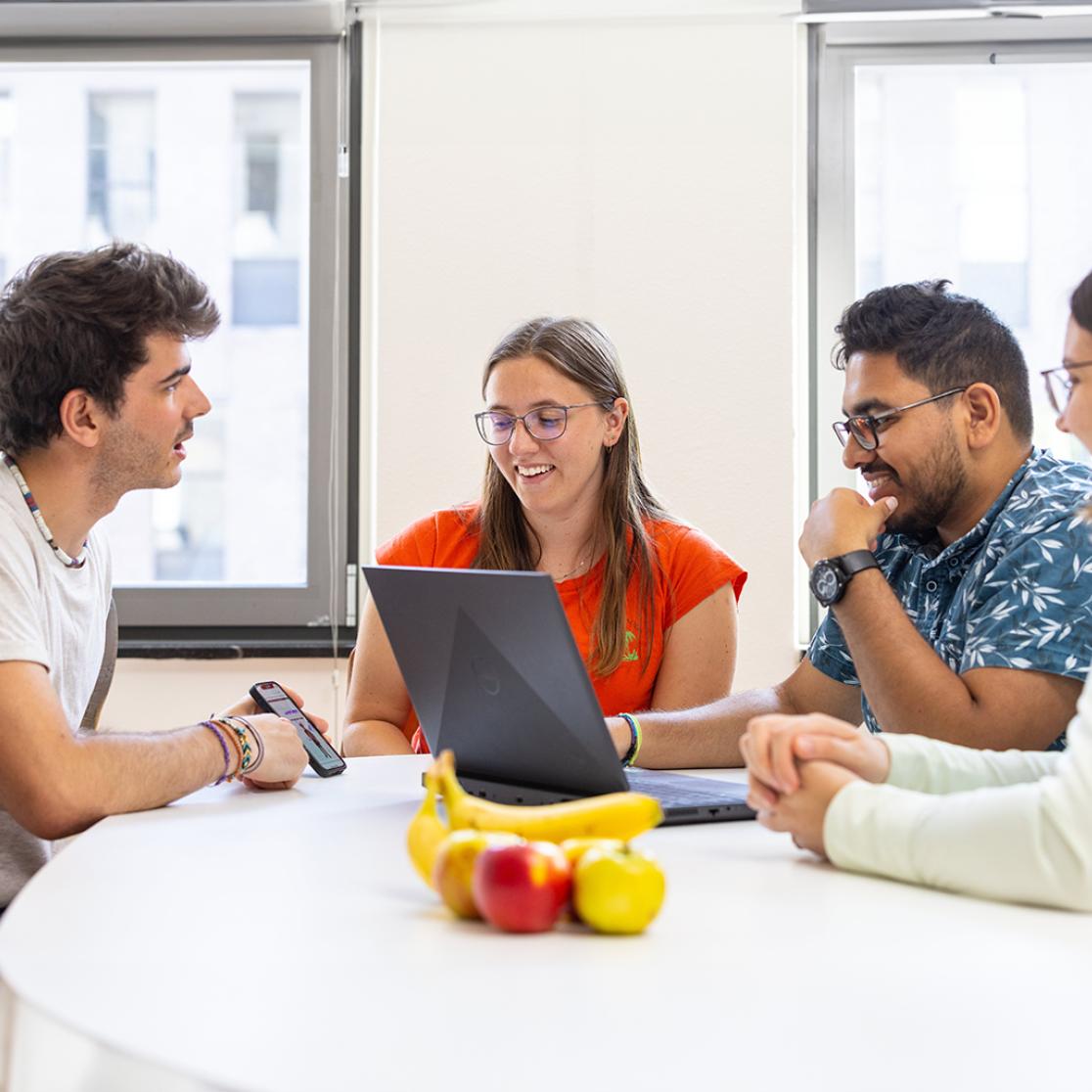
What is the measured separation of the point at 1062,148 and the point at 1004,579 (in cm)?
216

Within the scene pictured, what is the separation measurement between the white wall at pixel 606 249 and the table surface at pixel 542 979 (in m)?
2.02

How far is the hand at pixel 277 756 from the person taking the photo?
155cm

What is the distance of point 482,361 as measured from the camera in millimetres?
3227

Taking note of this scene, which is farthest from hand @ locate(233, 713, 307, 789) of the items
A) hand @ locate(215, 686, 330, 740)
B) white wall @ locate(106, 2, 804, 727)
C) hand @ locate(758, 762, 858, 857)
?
white wall @ locate(106, 2, 804, 727)

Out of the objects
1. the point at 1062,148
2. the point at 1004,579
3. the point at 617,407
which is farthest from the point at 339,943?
the point at 1062,148

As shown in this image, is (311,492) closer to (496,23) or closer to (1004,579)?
(496,23)

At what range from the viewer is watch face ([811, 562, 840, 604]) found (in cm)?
182

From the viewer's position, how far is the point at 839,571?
182 cm

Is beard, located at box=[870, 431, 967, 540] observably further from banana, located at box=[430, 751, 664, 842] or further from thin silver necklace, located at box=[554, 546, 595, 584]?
banana, located at box=[430, 751, 664, 842]

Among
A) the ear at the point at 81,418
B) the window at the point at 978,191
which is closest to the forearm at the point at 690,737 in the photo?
the ear at the point at 81,418

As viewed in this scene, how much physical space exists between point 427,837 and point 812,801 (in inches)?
14.0

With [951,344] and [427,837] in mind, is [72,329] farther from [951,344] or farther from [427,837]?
[951,344]

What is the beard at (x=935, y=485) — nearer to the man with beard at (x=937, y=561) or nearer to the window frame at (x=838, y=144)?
the man with beard at (x=937, y=561)

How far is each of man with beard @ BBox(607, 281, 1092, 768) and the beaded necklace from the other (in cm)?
80
